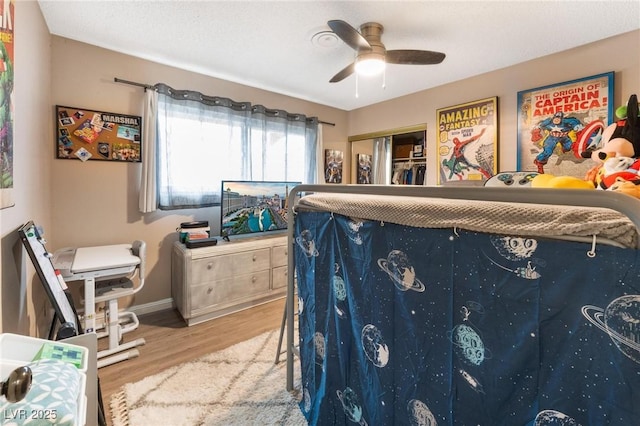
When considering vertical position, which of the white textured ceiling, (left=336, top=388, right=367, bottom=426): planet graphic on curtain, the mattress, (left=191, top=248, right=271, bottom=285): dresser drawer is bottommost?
(left=336, top=388, right=367, bottom=426): planet graphic on curtain

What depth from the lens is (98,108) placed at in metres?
2.49

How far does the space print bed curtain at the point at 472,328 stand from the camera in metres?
0.60

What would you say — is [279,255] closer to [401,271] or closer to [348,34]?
[348,34]

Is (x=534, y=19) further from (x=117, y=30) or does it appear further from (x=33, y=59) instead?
(x=33, y=59)

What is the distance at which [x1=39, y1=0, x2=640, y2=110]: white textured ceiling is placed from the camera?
6.26 feet

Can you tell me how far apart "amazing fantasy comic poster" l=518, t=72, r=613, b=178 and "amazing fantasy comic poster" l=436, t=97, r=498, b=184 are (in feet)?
0.84

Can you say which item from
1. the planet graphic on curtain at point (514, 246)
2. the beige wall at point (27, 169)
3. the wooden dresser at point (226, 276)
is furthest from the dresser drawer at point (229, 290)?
the planet graphic on curtain at point (514, 246)

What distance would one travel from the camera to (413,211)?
0.94 meters

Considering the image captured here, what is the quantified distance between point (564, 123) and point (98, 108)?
13.2ft

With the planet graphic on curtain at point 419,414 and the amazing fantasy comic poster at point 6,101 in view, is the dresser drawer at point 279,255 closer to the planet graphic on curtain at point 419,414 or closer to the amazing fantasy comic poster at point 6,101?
the amazing fantasy comic poster at point 6,101

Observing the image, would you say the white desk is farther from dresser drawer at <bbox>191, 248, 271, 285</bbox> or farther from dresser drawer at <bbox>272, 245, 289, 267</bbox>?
dresser drawer at <bbox>272, 245, 289, 267</bbox>

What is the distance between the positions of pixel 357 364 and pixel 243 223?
216 cm

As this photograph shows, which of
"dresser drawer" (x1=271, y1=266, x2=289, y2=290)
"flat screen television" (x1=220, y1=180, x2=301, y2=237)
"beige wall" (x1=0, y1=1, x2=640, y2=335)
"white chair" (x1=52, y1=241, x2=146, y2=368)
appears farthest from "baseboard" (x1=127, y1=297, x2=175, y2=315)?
"dresser drawer" (x1=271, y1=266, x2=289, y2=290)

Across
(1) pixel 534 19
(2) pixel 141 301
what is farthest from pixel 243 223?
(1) pixel 534 19
